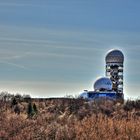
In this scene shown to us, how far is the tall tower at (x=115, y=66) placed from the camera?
101125mm

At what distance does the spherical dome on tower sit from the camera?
10103 centimetres

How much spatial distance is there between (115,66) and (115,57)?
1.85 m

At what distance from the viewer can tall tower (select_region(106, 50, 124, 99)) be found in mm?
101125

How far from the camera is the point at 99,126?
66.6 ft

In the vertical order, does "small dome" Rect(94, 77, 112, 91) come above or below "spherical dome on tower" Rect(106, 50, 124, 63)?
below

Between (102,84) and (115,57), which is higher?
(115,57)

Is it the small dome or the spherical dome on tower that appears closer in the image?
the small dome

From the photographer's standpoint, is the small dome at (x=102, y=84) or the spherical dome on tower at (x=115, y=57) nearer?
the small dome at (x=102, y=84)

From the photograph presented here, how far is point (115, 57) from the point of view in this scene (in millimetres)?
101125

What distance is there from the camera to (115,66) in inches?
4003

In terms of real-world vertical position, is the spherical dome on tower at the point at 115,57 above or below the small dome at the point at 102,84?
above

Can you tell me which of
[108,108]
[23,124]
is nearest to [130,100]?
[108,108]

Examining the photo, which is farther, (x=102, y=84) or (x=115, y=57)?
(x=115, y=57)

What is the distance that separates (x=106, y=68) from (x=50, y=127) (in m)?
83.4
